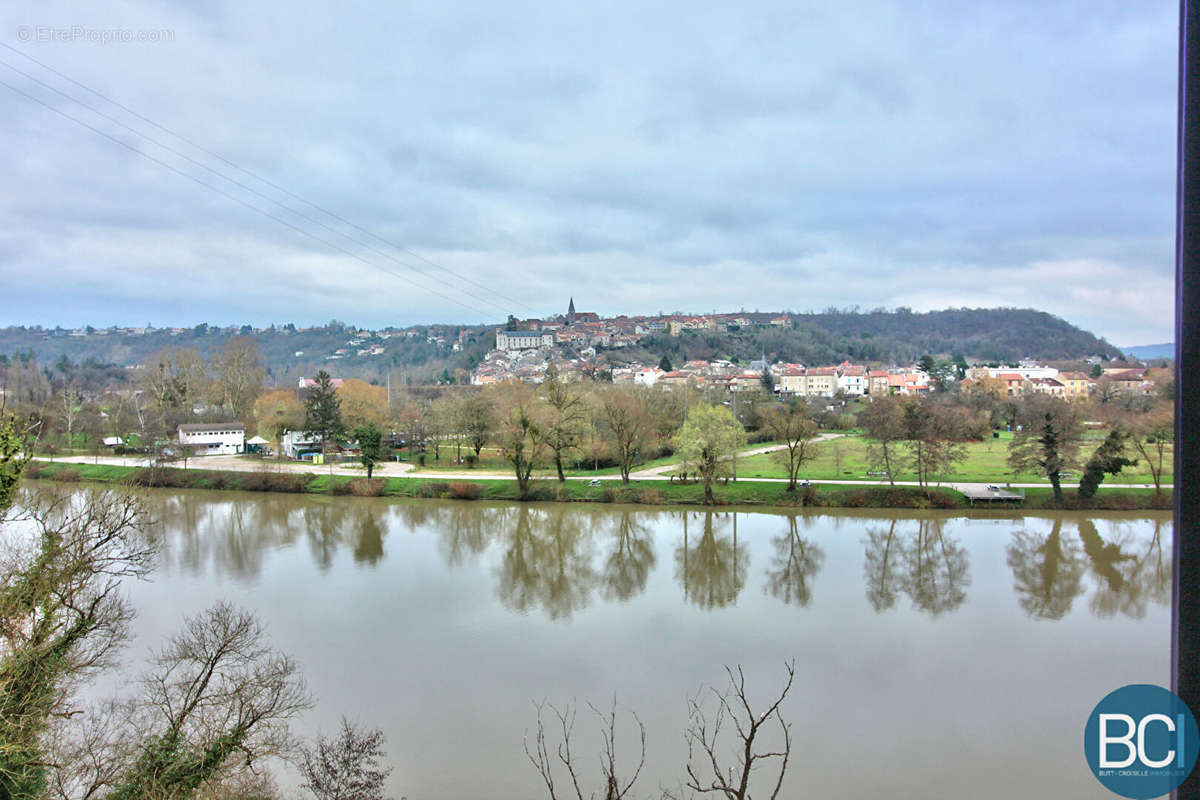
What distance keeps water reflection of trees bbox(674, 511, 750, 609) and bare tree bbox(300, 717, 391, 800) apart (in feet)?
17.4

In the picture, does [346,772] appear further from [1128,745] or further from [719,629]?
[719,629]

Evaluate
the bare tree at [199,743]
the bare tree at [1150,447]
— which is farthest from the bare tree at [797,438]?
the bare tree at [199,743]

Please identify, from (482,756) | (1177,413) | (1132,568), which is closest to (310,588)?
(482,756)

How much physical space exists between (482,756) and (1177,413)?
5.75 m

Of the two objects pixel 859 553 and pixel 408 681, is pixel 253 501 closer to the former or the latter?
pixel 408 681

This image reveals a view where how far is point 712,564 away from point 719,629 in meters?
3.30

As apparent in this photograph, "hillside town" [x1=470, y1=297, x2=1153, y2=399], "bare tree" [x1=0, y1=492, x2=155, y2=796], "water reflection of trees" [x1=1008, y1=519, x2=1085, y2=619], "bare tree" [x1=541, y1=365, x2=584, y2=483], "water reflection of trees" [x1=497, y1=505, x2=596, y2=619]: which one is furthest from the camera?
"hillside town" [x1=470, y1=297, x2=1153, y2=399]

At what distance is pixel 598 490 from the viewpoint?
18.1 meters

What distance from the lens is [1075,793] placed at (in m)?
4.99

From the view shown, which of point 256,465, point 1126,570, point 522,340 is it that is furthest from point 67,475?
point 522,340

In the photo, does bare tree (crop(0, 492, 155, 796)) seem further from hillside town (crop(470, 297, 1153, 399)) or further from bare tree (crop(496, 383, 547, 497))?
hillside town (crop(470, 297, 1153, 399))

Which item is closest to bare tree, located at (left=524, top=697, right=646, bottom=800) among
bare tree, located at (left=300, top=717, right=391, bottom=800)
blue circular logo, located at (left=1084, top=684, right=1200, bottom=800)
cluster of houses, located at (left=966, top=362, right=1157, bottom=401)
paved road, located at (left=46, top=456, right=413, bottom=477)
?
bare tree, located at (left=300, top=717, right=391, bottom=800)

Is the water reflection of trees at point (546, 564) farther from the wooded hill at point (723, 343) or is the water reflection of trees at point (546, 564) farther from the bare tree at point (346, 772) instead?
the wooded hill at point (723, 343)

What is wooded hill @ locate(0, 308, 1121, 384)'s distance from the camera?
199 ft
